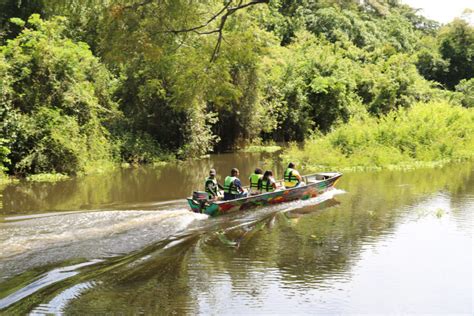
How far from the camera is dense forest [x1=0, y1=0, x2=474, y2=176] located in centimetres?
1173

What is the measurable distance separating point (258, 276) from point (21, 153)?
Answer: 14509 mm

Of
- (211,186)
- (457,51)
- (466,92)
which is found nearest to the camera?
(211,186)

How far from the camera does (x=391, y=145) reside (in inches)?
1049

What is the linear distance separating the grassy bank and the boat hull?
566cm

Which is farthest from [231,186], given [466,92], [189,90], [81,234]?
[466,92]

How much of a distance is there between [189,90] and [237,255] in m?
5.04

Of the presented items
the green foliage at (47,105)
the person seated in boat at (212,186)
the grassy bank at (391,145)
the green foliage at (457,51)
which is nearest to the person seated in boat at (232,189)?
the person seated in boat at (212,186)

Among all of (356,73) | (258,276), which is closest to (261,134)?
(356,73)

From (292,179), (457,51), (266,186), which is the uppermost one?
(457,51)

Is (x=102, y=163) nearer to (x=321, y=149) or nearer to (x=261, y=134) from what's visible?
(x=321, y=149)

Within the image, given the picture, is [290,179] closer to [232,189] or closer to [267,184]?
[267,184]

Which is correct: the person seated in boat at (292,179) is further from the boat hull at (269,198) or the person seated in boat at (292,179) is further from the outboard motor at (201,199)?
the outboard motor at (201,199)

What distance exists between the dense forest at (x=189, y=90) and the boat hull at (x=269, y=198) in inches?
106

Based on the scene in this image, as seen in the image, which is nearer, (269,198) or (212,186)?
(212,186)
